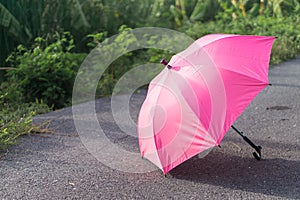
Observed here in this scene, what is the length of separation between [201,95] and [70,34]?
6.40 m

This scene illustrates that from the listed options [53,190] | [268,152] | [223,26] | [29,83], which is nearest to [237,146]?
[268,152]

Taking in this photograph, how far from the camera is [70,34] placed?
9.94m

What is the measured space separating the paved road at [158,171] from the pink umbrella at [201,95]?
288 millimetres

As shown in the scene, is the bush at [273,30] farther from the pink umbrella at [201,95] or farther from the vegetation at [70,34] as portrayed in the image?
the pink umbrella at [201,95]

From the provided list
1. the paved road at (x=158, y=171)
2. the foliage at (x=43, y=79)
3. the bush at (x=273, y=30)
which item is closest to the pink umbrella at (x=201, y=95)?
the paved road at (x=158, y=171)

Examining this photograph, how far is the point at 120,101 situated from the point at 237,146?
113 inches

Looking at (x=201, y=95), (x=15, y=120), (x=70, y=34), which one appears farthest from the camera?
(x=70, y=34)

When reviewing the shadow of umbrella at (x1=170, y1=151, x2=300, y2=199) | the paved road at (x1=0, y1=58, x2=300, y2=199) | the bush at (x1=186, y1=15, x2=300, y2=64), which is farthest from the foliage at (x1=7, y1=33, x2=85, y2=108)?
the bush at (x1=186, y1=15, x2=300, y2=64)

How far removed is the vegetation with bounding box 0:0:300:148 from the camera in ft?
25.3

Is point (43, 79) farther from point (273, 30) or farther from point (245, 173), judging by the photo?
point (273, 30)

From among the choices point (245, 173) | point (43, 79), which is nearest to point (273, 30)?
point (43, 79)

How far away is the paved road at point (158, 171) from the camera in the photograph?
402 centimetres


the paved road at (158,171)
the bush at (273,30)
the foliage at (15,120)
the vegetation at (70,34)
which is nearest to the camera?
the paved road at (158,171)

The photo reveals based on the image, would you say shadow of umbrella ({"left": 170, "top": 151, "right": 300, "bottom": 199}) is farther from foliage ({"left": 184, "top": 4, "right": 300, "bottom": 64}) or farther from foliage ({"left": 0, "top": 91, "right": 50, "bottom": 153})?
foliage ({"left": 184, "top": 4, "right": 300, "bottom": 64})
